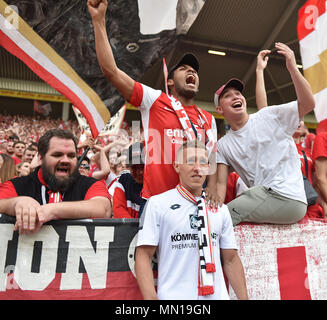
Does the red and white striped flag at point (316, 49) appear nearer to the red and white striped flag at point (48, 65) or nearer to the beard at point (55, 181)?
the red and white striped flag at point (48, 65)

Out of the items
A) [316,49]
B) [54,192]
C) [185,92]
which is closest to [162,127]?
[185,92]

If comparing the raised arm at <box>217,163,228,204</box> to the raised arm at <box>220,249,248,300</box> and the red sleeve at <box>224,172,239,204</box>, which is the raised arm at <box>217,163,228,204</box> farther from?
the raised arm at <box>220,249,248,300</box>

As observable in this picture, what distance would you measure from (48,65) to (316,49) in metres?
3.34

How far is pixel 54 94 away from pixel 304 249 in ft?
58.2

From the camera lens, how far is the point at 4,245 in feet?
6.73

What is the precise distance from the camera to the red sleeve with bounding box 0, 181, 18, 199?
216 centimetres

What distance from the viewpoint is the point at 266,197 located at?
2.41 metres

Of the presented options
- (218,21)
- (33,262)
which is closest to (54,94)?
(218,21)

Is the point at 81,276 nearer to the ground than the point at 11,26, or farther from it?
nearer to the ground

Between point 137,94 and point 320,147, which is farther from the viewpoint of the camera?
point 320,147

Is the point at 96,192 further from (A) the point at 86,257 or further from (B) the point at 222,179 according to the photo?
(B) the point at 222,179

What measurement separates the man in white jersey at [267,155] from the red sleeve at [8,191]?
154 centimetres

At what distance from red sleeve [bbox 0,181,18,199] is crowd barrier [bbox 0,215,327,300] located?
0.52 ft
